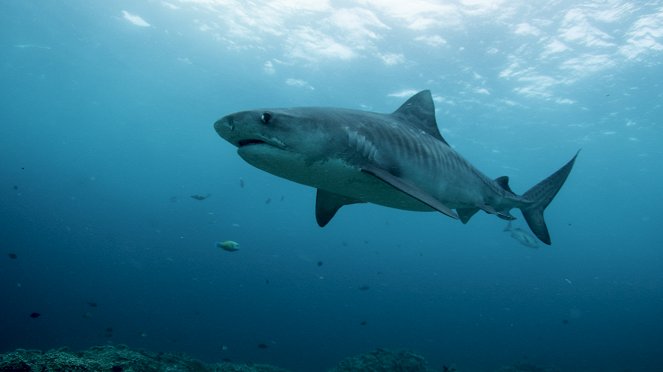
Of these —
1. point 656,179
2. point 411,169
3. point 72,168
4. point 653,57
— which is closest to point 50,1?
point 411,169

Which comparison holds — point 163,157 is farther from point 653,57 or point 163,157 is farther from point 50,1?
point 653,57

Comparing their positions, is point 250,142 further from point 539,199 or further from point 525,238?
point 525,238

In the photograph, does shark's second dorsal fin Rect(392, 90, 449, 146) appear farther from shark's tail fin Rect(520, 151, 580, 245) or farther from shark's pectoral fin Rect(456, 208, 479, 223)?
shark's tail fin Rect(520, 151, 580, 245)

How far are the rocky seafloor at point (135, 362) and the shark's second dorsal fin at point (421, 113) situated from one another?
478 cm

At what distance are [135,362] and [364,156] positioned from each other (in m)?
5.33

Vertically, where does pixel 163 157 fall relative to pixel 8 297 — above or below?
above

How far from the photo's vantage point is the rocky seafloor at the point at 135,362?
499cm

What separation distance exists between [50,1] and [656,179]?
66.5 m

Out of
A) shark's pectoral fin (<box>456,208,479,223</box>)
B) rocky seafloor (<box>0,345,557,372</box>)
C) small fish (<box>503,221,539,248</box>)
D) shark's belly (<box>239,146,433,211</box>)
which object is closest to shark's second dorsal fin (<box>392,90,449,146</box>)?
shark's pectoral fin (<box>456,208,479,223</box>)

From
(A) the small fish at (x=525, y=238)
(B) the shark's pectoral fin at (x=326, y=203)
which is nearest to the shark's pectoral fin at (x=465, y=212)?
(B) the shark's pectoral fin at (x=326, y=203)

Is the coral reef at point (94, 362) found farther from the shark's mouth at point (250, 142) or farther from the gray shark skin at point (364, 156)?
the shark's mouth at point (250, 142)

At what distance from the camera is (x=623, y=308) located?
102312 mm

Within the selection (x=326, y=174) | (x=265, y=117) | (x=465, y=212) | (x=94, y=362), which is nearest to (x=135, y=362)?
(x=94, y=362)

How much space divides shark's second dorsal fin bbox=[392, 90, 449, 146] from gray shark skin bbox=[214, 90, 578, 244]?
1 centimetres
